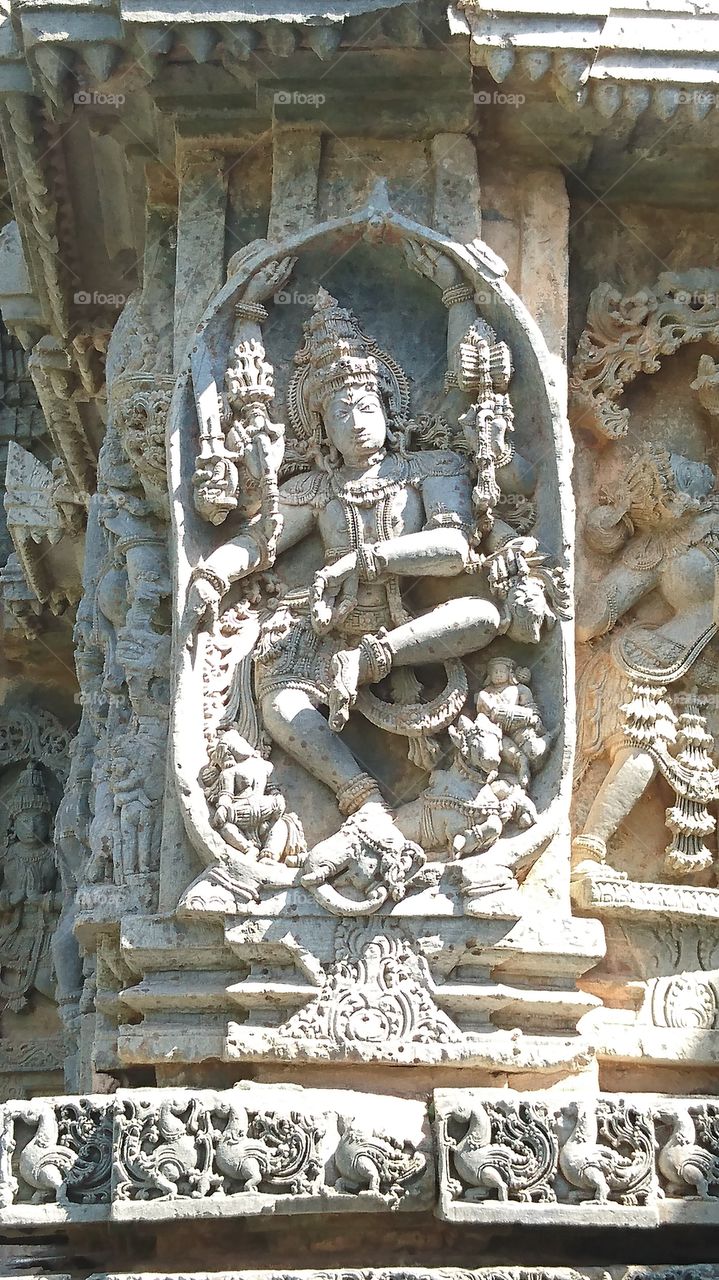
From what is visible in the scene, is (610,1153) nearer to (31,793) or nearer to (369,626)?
(369,626)

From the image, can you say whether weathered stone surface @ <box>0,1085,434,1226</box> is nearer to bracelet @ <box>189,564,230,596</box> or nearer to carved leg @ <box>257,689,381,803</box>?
carved leg @ <box>257,689,381,803</box>

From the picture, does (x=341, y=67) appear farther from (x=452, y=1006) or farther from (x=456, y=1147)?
(x=456, y=1147)

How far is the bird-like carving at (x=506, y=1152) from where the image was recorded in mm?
6383

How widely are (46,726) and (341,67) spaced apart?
555 centimetres

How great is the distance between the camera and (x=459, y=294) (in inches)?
303

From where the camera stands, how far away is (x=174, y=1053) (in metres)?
6.94

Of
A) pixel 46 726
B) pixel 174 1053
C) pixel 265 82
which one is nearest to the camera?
pixel 174 1053

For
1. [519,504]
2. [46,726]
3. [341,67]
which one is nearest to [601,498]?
[519,504]

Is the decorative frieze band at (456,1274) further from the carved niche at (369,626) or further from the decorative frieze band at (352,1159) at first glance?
the carved niche at (369,626)

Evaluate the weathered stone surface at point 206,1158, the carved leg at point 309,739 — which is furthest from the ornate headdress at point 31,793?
the weathered stone surface at point 206,1158

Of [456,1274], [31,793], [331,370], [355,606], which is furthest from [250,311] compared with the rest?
[31,793]
